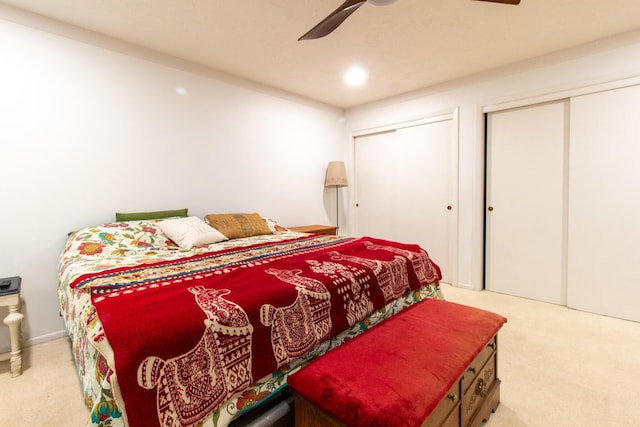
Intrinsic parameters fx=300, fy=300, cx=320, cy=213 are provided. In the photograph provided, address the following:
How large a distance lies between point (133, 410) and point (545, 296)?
361cm

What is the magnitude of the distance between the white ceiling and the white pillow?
157cm

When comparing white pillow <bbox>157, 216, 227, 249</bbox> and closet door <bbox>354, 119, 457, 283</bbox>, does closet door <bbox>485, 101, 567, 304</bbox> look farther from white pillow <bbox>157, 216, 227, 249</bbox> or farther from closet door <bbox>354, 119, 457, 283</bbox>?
white pillow <bbox>157, 216, 227, 249</bbox>

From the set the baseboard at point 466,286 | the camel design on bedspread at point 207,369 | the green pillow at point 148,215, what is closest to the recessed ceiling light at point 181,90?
the green pillow at point 148,215

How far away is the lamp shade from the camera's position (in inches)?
170

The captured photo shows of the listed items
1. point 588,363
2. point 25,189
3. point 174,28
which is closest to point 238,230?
point 25,189

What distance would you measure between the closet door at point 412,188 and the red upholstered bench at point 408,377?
2.24 metres

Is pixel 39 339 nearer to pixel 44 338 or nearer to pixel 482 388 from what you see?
pixel 44 338

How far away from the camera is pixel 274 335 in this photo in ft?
4.00

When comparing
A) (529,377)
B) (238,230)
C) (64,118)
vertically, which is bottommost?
(529,377)

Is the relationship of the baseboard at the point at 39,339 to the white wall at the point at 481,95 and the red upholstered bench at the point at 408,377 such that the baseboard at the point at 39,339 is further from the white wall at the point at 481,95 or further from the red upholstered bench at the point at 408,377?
the white wall at the point at 481,95

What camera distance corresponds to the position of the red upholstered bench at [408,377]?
0.96 m

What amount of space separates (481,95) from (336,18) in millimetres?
2313

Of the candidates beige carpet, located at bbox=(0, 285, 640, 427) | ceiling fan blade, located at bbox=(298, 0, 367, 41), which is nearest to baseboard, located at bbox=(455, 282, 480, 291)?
beige carpet, located at bbox=(0, 285, 640, 427)

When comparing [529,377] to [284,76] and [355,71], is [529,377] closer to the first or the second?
[355,71]
